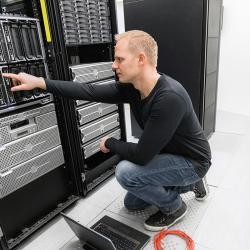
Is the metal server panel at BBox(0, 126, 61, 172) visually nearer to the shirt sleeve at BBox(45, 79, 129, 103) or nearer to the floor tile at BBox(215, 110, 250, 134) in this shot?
the shirt sleeve at BBox(45, 79, 129, 103)

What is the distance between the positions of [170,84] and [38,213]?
45.1 inches

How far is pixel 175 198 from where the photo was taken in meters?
1.56

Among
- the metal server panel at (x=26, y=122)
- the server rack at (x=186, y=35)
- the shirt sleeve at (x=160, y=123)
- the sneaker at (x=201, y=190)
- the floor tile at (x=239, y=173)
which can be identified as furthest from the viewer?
the server rack at (x=186, y=35)

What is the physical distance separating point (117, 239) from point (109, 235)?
6 cm

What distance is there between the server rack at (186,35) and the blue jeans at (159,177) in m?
1.15

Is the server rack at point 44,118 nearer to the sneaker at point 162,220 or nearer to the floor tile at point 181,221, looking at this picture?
the floor tile at point 181,221

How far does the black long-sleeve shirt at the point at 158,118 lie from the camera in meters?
1.24

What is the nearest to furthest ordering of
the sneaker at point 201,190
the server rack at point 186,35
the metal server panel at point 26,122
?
the metal server panel at point 26,122
the sneaker at point 201,190
the server rack at point 186,35

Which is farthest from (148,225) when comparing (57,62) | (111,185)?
(57,62)

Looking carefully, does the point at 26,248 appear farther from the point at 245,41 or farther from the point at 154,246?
the point at 245,41

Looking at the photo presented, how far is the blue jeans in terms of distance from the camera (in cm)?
145

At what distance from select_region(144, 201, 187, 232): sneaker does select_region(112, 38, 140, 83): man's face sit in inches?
33.8

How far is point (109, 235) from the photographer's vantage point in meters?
1.51

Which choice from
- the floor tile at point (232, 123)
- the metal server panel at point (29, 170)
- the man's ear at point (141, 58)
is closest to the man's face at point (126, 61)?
the man's ear at point (141, 58)
